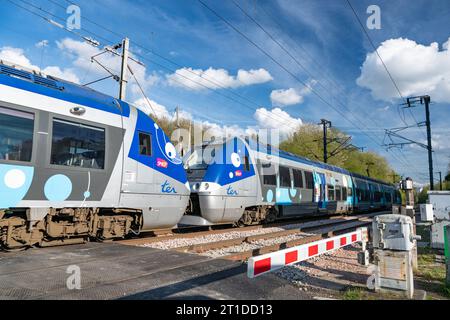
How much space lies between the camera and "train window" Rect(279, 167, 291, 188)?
14133mm

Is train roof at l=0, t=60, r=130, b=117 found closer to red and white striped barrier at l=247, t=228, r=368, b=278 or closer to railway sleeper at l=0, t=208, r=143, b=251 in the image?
railway sleeper at l=0, t=208, r=143, b=251

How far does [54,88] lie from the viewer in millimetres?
6762

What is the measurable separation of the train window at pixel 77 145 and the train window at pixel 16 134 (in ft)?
1.48

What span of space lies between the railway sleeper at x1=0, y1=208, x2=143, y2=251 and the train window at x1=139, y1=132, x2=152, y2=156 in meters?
1.41

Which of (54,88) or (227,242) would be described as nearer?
(54,88)

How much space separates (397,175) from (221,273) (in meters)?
77.3

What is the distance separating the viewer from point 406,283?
4.30 m

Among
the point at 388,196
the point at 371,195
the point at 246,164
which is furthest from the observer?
the point at 388,196

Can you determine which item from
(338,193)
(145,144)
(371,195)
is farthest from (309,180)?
(371,195)

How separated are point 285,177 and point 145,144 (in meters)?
7.67

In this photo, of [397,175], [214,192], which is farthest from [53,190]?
[397,175]

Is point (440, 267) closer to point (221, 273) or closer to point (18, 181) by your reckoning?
point (221, 273)

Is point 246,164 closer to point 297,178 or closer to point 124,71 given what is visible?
point 297,178

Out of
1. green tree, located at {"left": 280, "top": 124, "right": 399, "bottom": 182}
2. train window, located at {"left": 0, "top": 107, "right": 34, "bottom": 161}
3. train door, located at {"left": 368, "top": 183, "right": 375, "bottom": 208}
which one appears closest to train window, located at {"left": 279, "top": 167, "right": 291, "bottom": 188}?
train window, located at {"left": 0, "top": 107, "right": 34, "bottom": 161}
